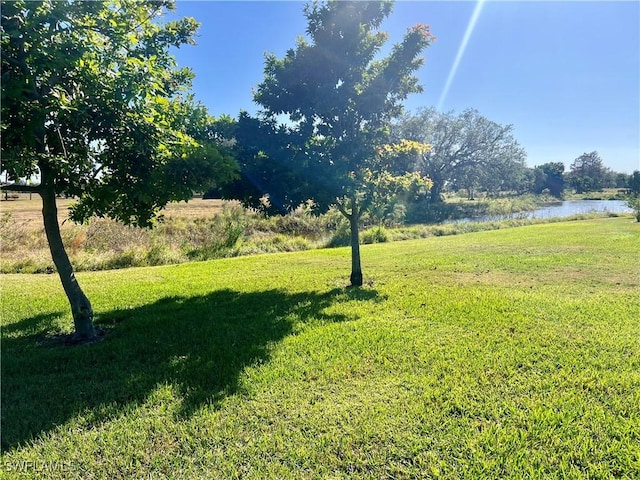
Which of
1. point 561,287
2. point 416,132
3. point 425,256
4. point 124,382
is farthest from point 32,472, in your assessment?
point 416,132

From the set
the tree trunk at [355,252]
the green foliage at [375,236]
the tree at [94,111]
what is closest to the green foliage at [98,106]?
the tree at [94,111]

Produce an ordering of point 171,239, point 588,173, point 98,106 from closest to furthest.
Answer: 1. point 98,106
2. point 171,239
3. point 588,173

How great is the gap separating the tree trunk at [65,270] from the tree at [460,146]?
39847mm

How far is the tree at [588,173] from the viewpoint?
8500 centimetres

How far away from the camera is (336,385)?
3434mm

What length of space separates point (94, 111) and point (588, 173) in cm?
11401

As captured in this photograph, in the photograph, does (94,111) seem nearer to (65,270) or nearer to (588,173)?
(65,270)

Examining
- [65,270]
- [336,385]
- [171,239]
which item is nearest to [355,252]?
[336,385]

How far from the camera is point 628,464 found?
2367 millimetres

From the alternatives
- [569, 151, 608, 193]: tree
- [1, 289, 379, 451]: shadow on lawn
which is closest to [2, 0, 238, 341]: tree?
[1, 289, 379, 451]: shadow on lawn

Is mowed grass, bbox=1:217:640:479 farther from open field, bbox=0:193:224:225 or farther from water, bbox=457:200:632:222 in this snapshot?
water, bbox=457:200:632:222

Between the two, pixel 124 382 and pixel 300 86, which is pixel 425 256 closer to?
pixel 300 86

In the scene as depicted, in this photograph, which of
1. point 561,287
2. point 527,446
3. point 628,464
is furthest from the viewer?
point 561,287

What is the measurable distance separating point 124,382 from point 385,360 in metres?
2.61
